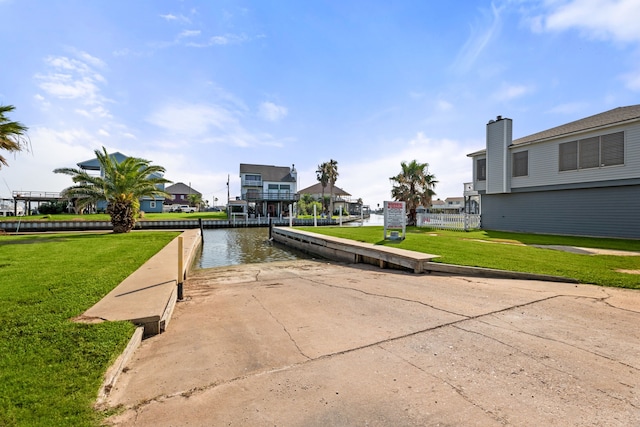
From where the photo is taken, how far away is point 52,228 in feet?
101

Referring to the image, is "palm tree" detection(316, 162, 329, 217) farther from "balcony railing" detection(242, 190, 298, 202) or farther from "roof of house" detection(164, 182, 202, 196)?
"roof of house" detection(164, 182, 202, 196)

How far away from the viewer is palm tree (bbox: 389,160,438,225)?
27.7m

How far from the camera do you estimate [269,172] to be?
54344 mm

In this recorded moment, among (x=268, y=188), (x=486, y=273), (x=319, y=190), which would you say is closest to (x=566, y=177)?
(x=486, y=273)

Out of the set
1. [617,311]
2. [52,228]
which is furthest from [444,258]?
[52,228]

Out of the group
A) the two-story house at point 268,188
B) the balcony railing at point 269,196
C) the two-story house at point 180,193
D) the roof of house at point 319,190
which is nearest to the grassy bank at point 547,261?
the balcony railing at point 269,196

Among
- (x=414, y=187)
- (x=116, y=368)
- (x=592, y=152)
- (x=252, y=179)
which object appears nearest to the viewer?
(x=116, y=368)

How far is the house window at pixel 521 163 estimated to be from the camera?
65.3ft

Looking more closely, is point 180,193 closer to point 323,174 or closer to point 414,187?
point 323,174

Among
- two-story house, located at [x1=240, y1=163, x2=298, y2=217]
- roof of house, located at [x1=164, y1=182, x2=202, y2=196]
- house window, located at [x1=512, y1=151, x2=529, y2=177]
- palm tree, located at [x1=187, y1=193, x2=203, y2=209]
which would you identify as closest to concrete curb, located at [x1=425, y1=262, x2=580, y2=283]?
house window, located at [x1=512, y1=151, x2=529, y2=177]

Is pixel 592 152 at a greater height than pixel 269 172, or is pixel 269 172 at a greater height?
pixel 269 172

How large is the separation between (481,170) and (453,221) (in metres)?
4.53

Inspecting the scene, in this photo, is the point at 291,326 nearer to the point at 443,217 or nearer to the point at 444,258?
the point at 444,258

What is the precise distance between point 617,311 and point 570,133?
16.2 meters
